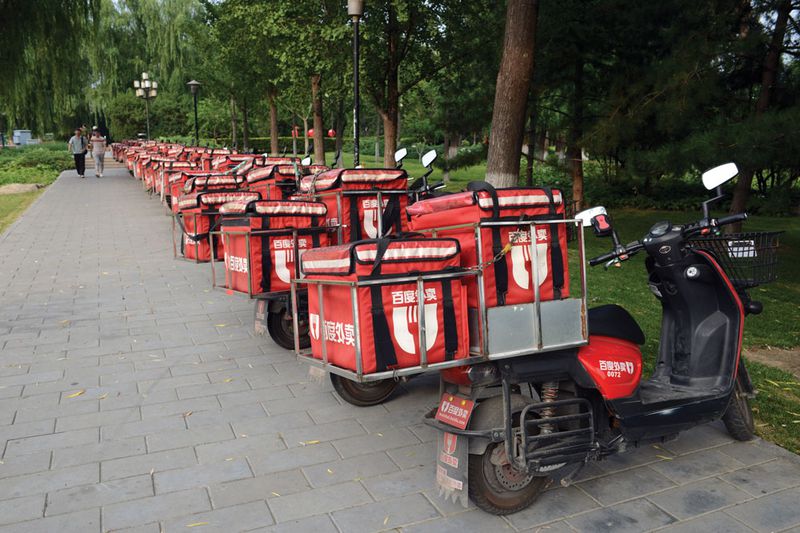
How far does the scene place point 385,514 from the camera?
3.45 meters

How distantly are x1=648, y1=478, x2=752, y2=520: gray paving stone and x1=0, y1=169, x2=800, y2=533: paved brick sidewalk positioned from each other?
0.01 meters

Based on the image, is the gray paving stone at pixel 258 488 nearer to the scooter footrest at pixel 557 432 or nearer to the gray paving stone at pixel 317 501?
the gray paving stone at pixel 317 501

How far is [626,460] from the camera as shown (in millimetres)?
4059

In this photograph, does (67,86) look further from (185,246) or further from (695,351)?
(695,351)

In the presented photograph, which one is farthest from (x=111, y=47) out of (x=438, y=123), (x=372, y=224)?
(x=372, y=224)

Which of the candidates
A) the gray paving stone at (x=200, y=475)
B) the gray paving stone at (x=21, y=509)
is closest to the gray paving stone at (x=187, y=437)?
the gray paving stone at (x=200, y=475)

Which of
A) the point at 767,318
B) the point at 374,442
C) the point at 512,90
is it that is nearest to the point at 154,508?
the point at 374,442

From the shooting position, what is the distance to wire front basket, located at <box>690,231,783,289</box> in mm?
3594

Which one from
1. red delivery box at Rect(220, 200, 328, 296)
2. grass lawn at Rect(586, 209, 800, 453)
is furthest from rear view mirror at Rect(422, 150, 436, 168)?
grass lawn at Rect(586, 209, 800, 453)

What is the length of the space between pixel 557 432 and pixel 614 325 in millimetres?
730

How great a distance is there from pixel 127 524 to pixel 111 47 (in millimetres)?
42590

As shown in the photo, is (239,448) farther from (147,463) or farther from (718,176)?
(718,176)

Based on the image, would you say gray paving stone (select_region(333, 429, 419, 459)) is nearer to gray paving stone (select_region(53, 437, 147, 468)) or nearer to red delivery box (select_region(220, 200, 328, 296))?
gray paving stone (select_region(53, 437, 147, 468))

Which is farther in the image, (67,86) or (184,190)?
(67,86)
